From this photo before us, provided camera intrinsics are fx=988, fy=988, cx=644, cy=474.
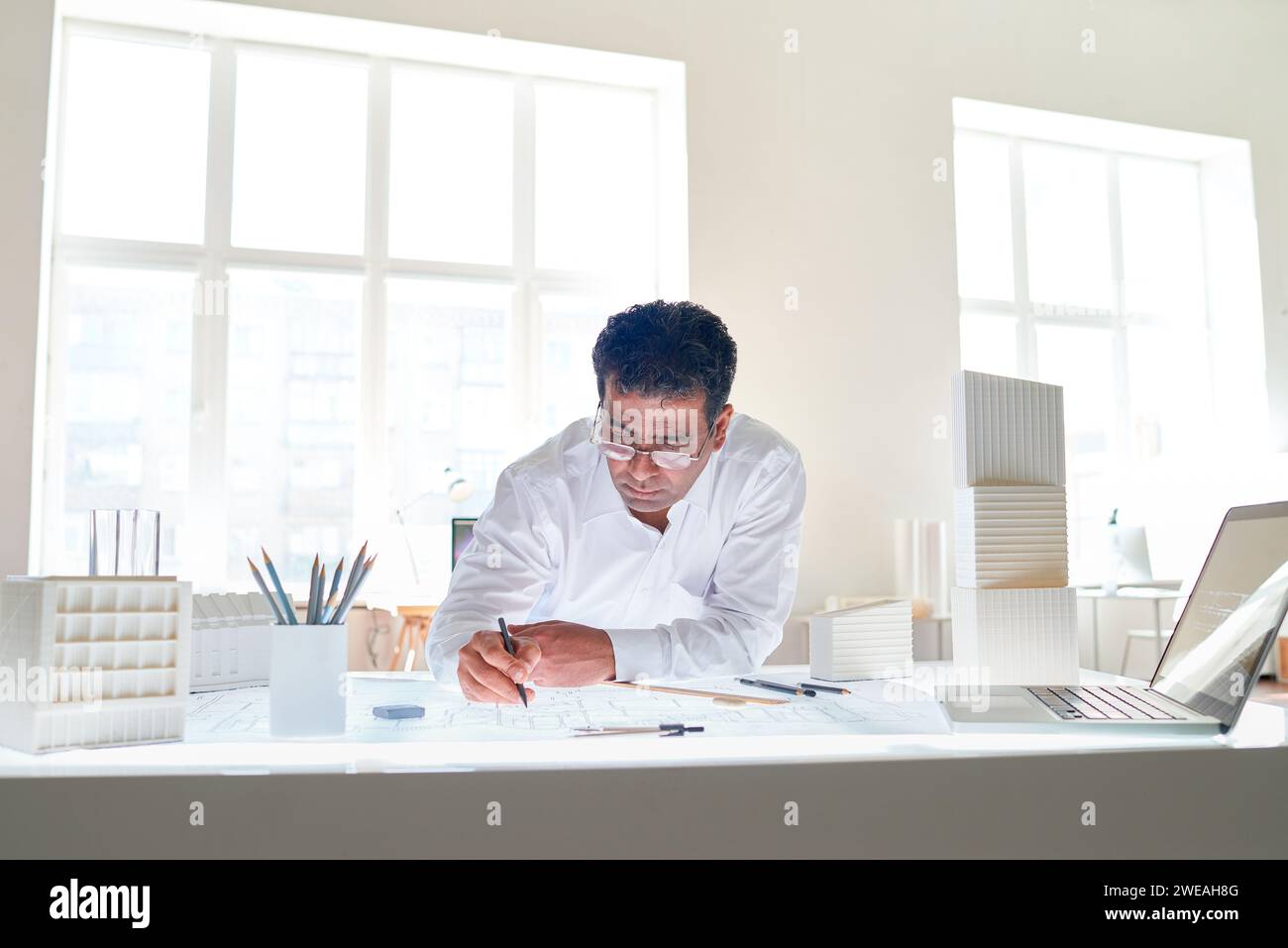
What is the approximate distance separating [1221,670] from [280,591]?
117 cm

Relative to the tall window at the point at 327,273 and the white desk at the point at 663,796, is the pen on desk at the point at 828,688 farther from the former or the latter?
the tall window at the point at 327,273

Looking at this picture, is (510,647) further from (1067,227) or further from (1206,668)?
(1067,227)

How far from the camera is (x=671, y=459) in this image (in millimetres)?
1647

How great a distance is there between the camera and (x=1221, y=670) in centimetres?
126

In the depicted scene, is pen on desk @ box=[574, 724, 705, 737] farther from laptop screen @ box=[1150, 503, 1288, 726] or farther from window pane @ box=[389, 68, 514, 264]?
window pane @ box=[389, 68, 514, 264]

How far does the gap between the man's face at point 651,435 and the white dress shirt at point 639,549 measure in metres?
0.20

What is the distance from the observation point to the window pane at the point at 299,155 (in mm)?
4859

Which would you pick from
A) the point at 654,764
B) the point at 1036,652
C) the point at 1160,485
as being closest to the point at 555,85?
the point at 1160,485

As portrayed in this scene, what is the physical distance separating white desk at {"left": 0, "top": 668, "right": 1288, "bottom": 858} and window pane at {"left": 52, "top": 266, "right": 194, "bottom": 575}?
4047 mm

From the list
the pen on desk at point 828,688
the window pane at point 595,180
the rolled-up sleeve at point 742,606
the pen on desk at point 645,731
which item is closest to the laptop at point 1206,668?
the pen on desk at point 828,688

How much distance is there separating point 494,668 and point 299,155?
4.33 m

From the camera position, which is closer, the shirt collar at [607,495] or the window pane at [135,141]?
the shirt collar at [607,495]

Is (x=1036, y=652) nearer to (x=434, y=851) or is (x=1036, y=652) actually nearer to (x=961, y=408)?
(x=961, y=408)
